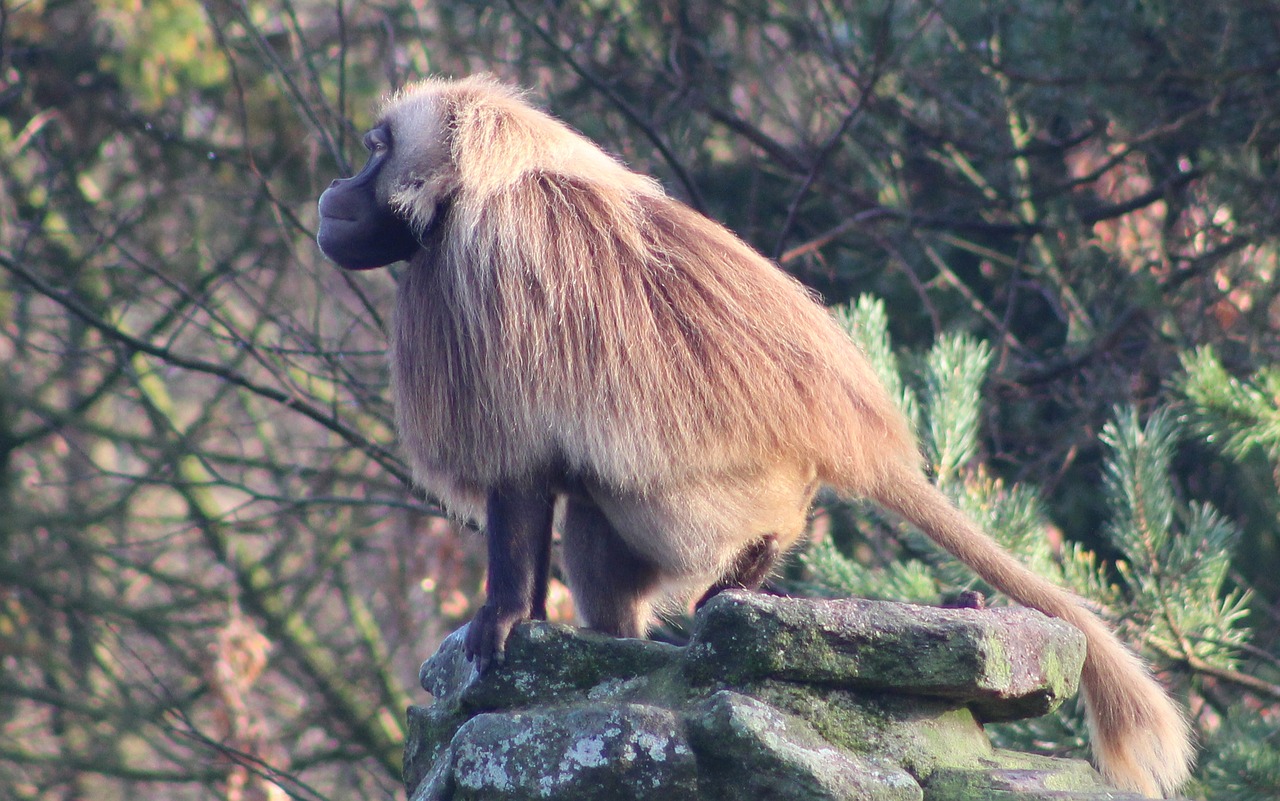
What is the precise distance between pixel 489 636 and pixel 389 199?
4.02 ft

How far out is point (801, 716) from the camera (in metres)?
2.55

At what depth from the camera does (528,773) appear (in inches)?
98.7

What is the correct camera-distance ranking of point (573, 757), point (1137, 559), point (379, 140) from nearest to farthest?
point (573, 757) → point (379, 140) → point (1137, 559)

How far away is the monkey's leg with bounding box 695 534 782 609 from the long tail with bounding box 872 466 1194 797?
552 mm

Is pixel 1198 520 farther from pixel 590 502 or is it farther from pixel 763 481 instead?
pixel 590 502

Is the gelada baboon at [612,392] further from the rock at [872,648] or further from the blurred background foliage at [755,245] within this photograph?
the blurred background foliage at [755,245]

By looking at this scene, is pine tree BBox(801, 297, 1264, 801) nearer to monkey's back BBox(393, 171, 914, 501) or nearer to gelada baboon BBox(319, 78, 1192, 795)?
gelada baboon BBox(319, 78, 1192, 795)

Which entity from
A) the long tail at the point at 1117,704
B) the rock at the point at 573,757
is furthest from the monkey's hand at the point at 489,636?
the long tail at the point at 1117,704

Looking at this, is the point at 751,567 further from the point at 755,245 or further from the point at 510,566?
the point at 755,245

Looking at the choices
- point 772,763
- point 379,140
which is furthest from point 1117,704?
point 379,140

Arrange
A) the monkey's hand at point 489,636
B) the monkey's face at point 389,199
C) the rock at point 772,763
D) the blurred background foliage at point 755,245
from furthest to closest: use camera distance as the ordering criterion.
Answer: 1. the blurred background foliage at point 755,245
2. the monkey's face at point 389,199
3. the monkey's hand at point 489,636
4. the rock at point 772,763

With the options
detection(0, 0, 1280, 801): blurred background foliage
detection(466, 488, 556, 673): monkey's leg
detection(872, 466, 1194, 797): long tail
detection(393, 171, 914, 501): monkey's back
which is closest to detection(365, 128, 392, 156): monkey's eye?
detection(393, 171, 914, 501): monkey's back

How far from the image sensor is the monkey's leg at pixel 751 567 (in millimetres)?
3367

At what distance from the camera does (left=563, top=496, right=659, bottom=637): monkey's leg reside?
3.38 m
